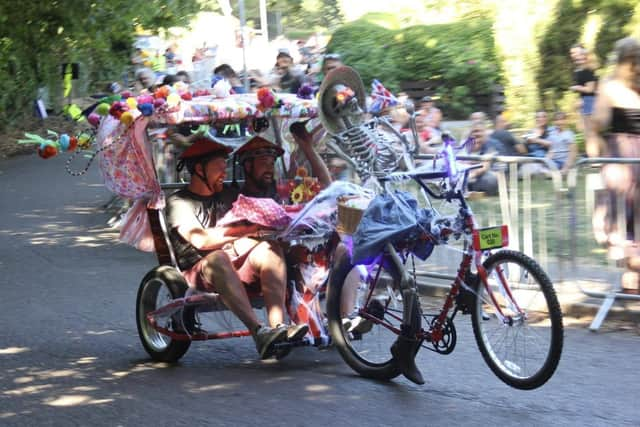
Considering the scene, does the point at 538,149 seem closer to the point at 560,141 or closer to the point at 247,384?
the point at 560,141

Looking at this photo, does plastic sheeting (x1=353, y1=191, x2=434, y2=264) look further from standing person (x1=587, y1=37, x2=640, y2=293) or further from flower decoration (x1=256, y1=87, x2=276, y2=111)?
standing person (x1=587, y1=37, x2=640, y2=293)

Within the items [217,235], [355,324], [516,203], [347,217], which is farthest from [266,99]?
[516,203]

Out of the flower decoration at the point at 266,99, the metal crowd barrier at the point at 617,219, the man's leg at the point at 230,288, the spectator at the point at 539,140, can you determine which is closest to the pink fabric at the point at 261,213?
the man's leg at the point at 230,288

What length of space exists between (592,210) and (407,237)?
2.42 m

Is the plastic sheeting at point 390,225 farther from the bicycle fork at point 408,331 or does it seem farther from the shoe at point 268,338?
the shoe at point 268,338

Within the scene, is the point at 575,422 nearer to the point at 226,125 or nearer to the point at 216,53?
the point at 226,125

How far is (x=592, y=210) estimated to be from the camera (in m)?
7.88

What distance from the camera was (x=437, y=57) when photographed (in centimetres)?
2084

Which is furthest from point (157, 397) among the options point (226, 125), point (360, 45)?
point (360, 45)

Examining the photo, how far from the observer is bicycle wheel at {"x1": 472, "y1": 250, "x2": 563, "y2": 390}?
17.6 ft

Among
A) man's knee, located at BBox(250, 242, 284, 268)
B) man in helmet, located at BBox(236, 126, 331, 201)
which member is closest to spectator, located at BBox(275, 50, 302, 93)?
man in helmet, located at BBox(236, 126, 331, 201)

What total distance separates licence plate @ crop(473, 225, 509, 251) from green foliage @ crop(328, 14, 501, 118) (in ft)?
49.3

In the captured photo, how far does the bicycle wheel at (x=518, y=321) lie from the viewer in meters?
5.38

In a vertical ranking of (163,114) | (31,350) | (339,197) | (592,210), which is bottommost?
(31,350)
